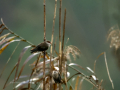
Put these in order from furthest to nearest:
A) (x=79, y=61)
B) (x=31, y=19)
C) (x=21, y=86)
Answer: (x=79, y=61) → (x=31, y=19) → (x=21, y=86)

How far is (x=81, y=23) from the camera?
1.69m

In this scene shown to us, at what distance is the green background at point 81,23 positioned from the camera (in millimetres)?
1505

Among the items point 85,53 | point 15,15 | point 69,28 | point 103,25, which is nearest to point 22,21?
point 15,15

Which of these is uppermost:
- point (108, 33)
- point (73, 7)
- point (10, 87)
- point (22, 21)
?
point (73, 7)

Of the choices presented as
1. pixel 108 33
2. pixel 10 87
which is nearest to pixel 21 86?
pixel 10 87

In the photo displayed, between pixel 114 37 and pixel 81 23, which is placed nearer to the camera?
pixel 114 37

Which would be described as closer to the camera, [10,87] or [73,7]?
[10,87]

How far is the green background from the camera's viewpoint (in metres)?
1.50

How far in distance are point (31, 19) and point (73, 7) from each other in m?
0.55

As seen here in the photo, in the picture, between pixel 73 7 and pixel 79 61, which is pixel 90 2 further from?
pixel 79 61

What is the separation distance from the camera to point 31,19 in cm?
153

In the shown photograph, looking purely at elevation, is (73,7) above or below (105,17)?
above

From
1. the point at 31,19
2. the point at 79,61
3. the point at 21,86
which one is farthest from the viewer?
the point at 79,61

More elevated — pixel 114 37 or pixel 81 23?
pixel 81 23
